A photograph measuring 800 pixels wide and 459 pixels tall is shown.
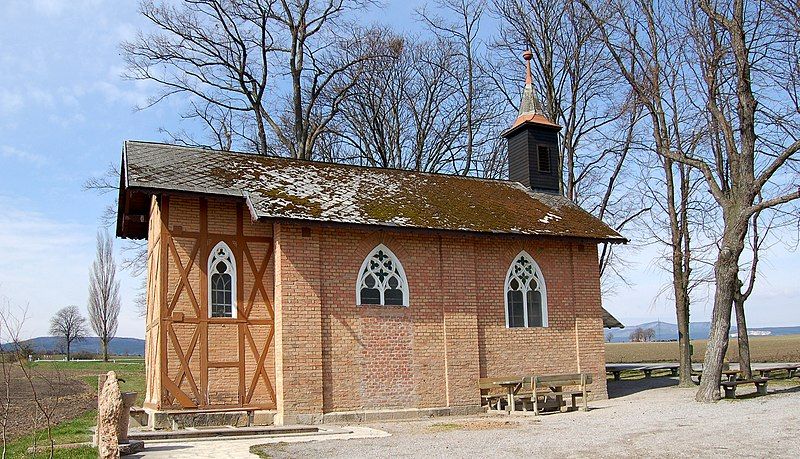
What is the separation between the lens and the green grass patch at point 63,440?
37.9 ft

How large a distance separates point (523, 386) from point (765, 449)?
7362mm

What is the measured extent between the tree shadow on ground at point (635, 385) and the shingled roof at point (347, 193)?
4.57m

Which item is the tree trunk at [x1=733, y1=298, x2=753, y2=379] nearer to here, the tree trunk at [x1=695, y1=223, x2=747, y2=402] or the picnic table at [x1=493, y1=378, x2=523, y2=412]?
the tree trunk at [x1=695, y1=223, x2=747, y2=402]

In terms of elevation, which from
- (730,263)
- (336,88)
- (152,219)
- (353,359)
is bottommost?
(353,359)

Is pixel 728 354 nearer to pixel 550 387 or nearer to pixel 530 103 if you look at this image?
pixel 530 103

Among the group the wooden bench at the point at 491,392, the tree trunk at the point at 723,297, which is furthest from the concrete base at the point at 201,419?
the tree trunk at the point at 723,297

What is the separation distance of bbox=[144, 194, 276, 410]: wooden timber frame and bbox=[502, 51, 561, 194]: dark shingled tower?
963 cm

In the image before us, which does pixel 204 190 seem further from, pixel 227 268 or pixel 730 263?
pixel 730 263

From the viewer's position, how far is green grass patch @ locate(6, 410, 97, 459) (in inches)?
455

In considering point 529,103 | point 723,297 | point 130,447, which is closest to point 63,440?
point 130,447

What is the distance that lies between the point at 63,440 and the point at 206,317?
145 inches

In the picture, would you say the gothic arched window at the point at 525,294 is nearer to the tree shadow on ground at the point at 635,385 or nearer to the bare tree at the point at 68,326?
the tree shadow on ground at the point at 635,385

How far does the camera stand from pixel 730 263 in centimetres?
1722

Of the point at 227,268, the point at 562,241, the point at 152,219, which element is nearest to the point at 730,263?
the point at 562,241
